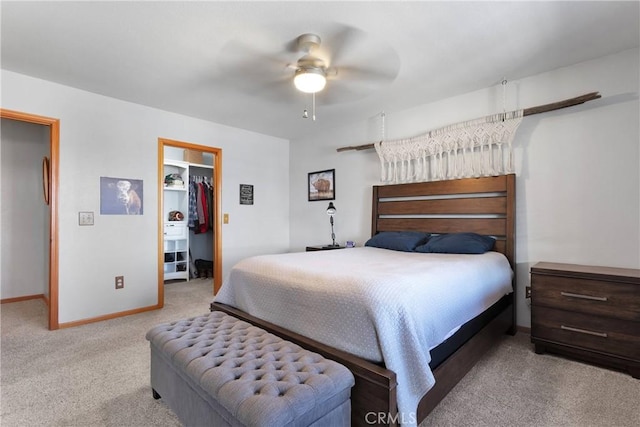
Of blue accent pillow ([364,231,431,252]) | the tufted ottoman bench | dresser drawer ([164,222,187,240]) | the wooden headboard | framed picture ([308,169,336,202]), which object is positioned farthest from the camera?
dresser drawer ([164,222,187,240])

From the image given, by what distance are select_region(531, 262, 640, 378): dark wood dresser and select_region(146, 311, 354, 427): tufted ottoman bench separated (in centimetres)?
184

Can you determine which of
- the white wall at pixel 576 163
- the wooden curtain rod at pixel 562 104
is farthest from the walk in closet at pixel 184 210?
the wooden curtain rod at pixel 562 104

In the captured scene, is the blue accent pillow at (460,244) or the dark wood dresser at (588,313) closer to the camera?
the dark wood dresser at (588,313)

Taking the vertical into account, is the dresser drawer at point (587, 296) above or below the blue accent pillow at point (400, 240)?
below

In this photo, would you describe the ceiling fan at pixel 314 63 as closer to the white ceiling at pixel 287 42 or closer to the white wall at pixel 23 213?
the white ceiling at pixel 287 42

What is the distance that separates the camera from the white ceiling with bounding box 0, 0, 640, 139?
1882mm

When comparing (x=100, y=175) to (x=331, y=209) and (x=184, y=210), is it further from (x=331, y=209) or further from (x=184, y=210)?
(x=331, y=209)

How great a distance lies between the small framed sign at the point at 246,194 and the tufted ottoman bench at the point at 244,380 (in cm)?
286

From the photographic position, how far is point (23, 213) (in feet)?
13.2

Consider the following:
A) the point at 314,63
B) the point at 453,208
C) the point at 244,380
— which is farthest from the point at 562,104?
the point at 244,380

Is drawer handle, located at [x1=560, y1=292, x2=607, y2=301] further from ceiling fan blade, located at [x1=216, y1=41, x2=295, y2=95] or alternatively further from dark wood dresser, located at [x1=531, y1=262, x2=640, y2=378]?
ceiling fan blade, located at [x1=216, y1=41, x2=295, y2=95]

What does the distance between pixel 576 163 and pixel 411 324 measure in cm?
227

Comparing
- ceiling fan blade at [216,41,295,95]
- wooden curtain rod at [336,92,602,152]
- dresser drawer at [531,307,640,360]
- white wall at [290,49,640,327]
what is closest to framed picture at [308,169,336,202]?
white wall at [290,49,640,327]

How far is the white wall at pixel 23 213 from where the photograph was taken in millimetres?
3914
